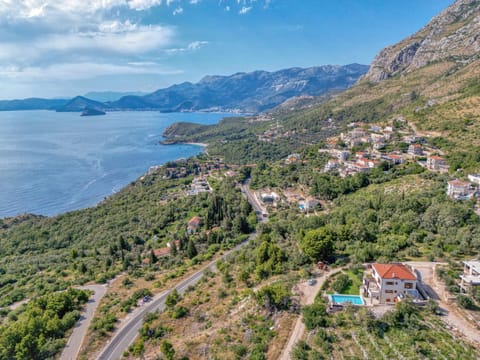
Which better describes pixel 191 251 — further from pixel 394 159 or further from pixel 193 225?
pixel 394 159

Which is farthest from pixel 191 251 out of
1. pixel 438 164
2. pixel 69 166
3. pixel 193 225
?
pixel 69 166

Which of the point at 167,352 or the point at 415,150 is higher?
the point at 415,150

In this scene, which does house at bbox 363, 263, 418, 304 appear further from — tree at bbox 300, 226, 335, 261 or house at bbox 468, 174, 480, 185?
house at bbox 468, 174, 480, 185

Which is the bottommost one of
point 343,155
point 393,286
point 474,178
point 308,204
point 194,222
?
point 194,222

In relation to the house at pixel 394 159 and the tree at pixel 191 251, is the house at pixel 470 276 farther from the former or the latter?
the house at pixel 394 159

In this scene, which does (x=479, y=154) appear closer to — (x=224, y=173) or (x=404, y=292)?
(x=404, y=292)

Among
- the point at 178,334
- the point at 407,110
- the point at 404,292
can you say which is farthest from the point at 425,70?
the point at 178,334

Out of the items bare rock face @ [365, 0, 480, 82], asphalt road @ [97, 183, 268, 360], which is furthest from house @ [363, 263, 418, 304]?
bare rock face @ [365, 0, 480, 82]
